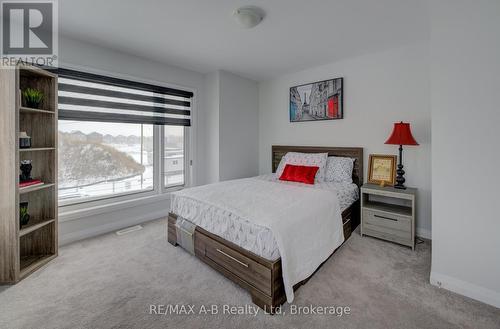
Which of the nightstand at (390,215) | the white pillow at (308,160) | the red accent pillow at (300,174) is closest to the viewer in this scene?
the nightstand at (390,215)

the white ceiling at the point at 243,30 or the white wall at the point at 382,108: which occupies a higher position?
the white ceiling at the point at 243,30

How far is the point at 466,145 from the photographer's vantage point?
167 centimetres

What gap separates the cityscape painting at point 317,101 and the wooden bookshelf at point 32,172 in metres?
3.31

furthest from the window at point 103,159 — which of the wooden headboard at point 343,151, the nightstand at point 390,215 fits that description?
the nightstand at point 390,215

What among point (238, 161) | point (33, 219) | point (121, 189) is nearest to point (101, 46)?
point (121, 189)

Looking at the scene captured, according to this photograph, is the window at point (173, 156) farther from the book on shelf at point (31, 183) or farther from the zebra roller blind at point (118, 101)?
the book on shelf at point (31, 183)

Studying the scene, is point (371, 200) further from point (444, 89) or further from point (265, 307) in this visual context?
point (265, 307)

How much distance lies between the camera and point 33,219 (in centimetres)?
228

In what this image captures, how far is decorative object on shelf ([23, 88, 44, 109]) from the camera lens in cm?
207

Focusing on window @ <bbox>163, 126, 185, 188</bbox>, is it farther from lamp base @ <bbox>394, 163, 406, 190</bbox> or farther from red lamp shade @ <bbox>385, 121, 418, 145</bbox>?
lamp base @ <bbox>394, 163, 406, 190</bbox>

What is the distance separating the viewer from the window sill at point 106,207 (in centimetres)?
264

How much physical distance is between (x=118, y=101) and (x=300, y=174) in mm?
2805

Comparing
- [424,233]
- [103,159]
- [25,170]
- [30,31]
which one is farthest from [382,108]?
[30,31]

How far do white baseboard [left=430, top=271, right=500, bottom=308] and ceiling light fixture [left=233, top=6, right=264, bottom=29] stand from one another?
2856 millimetres
